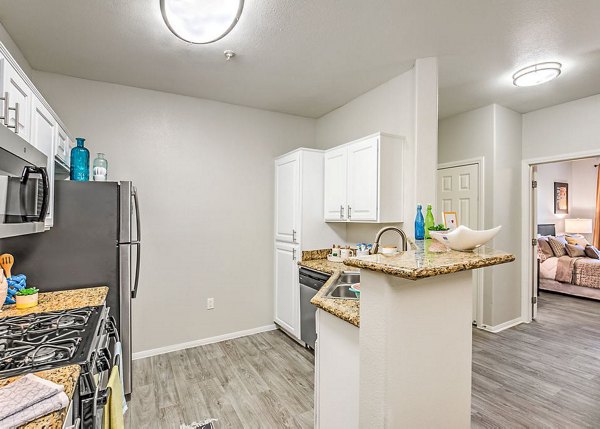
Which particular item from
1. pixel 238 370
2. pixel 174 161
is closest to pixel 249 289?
pixel 238 370

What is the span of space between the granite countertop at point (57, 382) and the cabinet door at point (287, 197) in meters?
2.51

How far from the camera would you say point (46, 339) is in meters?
1.33

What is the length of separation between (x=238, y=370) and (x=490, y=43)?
3.42m

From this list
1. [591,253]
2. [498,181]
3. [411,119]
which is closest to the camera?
[411,119]

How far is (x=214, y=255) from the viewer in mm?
3525

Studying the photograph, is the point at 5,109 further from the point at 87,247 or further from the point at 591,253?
the point at 591,253

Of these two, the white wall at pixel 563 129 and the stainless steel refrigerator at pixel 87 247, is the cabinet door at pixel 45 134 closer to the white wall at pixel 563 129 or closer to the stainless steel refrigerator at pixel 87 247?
the stainless steel refrigerator at pixel 87 247

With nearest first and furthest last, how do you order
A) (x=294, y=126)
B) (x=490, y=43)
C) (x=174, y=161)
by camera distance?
(x=490, y=43)
(x=174, y=161)
(x=294, y=126)

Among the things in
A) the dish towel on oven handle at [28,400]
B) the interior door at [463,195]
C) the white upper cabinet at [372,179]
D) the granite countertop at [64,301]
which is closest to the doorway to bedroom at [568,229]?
the interior door at [463,195]

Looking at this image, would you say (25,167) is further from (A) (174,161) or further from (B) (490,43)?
(B) (490,43)

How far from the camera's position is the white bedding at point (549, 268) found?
5.37 m

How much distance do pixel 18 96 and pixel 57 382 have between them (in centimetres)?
144

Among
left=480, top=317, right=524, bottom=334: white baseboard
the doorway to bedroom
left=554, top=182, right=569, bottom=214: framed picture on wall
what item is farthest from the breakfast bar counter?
left=554, top=182, right=569, bottom=214: framed picture on wall

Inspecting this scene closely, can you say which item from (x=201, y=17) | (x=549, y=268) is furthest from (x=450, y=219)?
(x=201, y=17)
